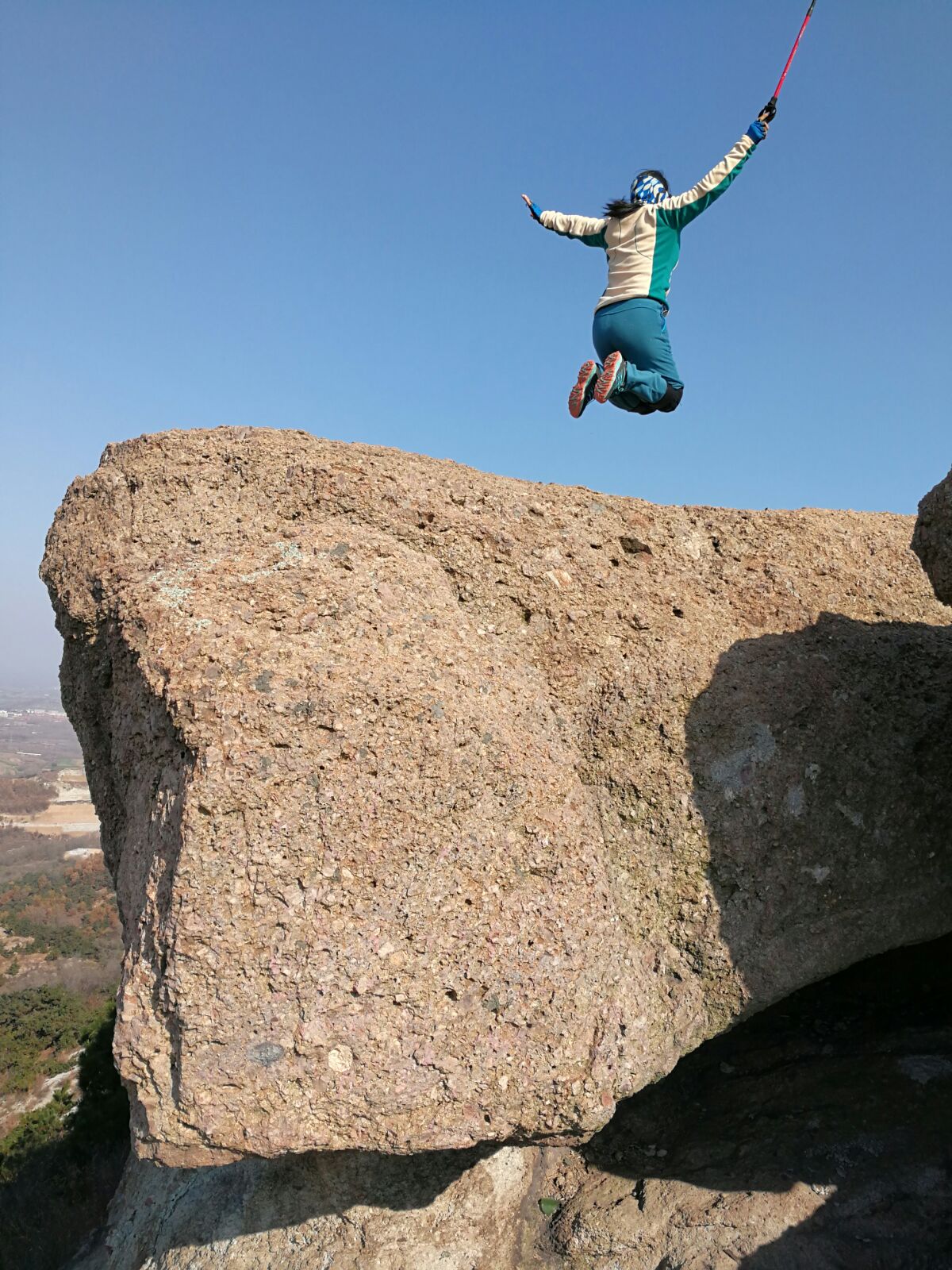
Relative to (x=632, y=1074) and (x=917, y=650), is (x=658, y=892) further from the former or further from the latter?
(x=917, y=650)

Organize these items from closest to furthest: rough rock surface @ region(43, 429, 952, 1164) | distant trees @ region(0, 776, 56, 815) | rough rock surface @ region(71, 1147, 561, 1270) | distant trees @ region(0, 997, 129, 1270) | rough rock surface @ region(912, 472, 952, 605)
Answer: rough rock surface @ region(43, 429, 952, 1164) → rough rock surface @ region(912, 472, 952, 605) → rough rock surface @ region(71, 1147, 561, 1270) → distant trees @ region(0, 997, 129, 1270) → distant trees @ region(0, 776, 56, 815)

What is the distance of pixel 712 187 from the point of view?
200 inches

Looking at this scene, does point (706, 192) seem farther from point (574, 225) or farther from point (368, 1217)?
point (368, 1217)

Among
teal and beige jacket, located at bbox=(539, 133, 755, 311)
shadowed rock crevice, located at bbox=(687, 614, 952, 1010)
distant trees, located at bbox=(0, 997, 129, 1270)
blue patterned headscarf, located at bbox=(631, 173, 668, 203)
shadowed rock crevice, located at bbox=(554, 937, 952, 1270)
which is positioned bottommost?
distant trees, located at bbox=(0, 997, 129, 1270)

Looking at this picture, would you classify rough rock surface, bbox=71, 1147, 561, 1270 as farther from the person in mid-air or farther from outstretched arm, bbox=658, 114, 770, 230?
outstretched arm, bbox=658, 114, 770, 230

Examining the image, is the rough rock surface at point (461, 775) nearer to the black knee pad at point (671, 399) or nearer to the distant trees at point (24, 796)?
the black knee pad at point (671, 399)

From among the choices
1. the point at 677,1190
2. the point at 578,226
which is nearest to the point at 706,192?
the point at 578,226

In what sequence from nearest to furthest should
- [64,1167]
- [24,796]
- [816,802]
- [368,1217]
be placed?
[816,802]
[368,1217]
[64,1167]
[24,796]

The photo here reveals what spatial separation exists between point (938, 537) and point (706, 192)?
110 inches

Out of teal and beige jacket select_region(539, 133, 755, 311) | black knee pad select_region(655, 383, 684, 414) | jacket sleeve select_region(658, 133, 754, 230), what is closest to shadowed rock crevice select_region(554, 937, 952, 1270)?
black knee pad select_region(655, 383, 684, 414)

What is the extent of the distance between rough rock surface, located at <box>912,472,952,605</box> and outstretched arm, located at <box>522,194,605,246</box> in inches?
119

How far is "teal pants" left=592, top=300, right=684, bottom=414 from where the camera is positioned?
5.31 meters

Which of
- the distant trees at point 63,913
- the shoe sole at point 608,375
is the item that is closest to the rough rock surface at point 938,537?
the shoe sole at point 608,375

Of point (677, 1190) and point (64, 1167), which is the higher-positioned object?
point (677, 1190)
